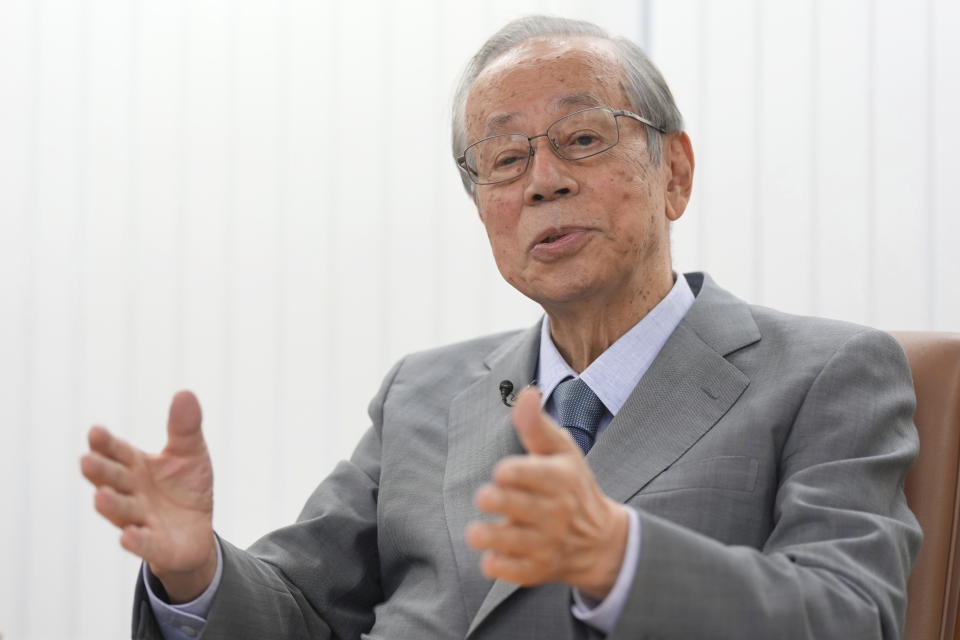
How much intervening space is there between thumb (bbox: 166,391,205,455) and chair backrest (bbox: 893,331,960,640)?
0.97 meters

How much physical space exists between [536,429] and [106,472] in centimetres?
56

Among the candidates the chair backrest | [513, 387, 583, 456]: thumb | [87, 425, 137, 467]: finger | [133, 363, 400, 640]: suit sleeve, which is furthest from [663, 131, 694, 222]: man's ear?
[87, 425, 137, 467]: finger

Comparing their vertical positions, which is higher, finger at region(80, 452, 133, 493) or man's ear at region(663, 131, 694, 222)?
man's ear at region(663, 131, 694, 222)

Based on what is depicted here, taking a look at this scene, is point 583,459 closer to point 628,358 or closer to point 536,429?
point 536,429

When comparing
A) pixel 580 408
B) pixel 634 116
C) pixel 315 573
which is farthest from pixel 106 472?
pixel 634 116

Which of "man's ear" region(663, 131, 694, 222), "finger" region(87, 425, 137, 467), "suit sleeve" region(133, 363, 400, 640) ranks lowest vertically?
"suit sleeve" region(133, 363, 400, 640)

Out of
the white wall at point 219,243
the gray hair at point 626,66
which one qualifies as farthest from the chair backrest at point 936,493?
the white wall at point 219,243

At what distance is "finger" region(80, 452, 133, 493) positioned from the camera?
3.60 feet

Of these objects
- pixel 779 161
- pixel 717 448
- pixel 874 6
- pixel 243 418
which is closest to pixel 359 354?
pixel 243 418

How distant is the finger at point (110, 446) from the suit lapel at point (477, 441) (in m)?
0.50

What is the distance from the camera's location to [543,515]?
0.83 meters

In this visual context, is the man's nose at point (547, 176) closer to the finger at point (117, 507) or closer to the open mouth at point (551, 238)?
the open mouth at point (551, 238)

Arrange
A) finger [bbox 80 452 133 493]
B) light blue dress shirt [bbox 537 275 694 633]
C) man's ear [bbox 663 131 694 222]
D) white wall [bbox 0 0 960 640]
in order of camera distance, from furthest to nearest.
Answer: white wall [bbox 0 0 960 640], man's ear [bbox 663 131 694 222], light blue dress shirt [bbox 537 275 694 633], finger [bbox 80 452 133 493]

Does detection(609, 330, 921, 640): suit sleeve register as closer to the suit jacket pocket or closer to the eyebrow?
the suit jacket pocket
